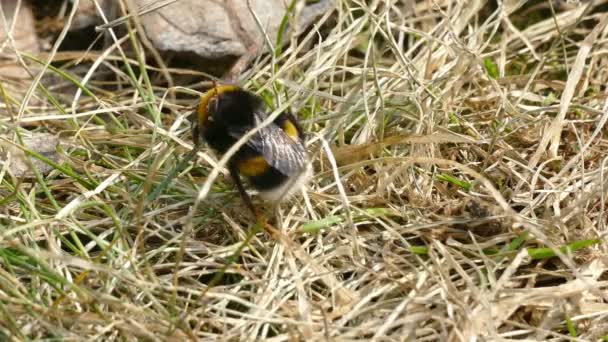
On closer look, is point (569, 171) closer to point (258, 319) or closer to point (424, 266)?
point (424, 266)

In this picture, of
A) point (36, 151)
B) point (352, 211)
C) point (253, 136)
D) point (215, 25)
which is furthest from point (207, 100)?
point (215, 25)

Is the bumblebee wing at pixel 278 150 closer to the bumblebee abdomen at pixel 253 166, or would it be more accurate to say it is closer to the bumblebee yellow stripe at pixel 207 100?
the bumblebee abdomen at pixel 253 166

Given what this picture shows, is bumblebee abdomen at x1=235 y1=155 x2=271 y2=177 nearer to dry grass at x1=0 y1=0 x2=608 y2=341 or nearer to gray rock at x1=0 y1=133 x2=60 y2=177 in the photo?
dry grass at x1=0 y1=0 x2=608 y2=341

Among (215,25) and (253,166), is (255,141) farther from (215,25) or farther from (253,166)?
(215,25)

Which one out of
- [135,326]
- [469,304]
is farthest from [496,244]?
[135,326]

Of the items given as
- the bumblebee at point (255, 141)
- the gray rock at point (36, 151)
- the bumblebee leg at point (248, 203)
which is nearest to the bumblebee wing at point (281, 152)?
the bumblebee at point (255, 141)

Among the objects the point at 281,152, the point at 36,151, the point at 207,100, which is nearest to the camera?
the point at 281,152
